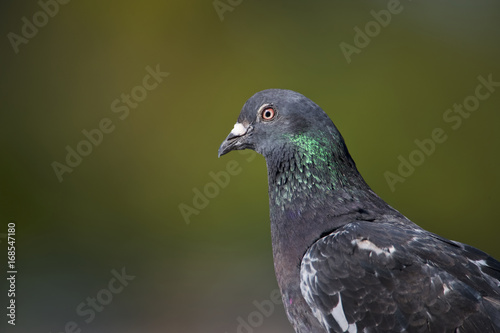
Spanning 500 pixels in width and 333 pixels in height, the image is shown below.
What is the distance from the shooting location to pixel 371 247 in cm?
333

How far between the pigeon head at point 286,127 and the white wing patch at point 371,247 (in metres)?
0.66

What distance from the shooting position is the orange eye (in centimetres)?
395

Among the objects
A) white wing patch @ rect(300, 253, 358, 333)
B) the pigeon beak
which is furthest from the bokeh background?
white wing patch @ rect(300, 253, 358, 333)

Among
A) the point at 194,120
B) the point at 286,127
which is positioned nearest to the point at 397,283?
the point at 286,127

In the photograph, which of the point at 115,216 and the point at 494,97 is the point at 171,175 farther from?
the point at 494,97

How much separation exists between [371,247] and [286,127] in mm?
966

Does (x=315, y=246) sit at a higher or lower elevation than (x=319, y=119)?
lower

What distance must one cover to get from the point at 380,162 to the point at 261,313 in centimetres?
256

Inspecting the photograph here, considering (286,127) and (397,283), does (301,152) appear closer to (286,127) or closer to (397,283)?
(286,127)

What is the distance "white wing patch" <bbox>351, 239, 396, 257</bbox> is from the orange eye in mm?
1027

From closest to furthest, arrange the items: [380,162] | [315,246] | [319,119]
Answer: [315,246] < [319,119] < [380,162]

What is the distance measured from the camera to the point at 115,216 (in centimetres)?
884

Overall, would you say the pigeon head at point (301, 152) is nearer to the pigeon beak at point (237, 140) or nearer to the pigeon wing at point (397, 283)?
the pigeon beak at point (237, 140)

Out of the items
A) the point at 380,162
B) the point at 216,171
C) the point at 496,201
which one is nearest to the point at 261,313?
the point at 216,171
